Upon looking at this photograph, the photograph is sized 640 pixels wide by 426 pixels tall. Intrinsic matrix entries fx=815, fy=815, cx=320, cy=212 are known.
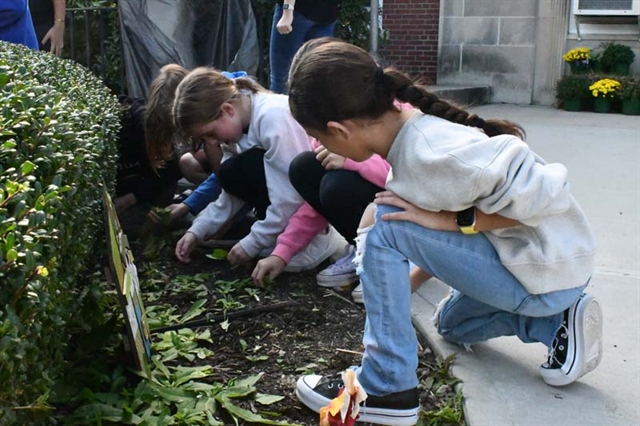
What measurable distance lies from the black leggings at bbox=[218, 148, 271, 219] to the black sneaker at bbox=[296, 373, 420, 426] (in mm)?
1501

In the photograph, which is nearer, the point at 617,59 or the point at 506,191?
the point at 506,191

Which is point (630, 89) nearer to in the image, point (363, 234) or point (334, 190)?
point (334, 190)

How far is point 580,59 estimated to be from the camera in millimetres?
10211

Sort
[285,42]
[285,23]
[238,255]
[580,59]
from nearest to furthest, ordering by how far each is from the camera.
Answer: [238,255] → [285,23] → [285,42] → [580,59]

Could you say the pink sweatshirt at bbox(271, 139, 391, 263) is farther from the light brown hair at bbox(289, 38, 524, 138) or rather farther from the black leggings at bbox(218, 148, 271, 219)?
the light brown hair at bbox(289, 38, 524, 138)

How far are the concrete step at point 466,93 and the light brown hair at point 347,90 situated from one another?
7.60 m

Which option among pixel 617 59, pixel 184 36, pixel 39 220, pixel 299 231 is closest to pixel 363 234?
pixel 299 231

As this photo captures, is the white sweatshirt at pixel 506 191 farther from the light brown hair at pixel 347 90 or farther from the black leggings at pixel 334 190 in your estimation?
the black leggings at pixel 334 190

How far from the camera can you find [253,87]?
3777 millimetres

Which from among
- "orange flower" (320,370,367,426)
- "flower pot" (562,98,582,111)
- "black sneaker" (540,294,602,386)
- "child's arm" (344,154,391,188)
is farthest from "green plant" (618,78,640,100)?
"orange flower" (320,370,367,426)

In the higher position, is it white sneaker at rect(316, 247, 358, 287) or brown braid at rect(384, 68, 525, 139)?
brown braid at rect(384, 68, 525, 139)

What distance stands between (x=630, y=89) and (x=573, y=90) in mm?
708

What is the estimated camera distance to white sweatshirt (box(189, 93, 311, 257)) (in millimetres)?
3596

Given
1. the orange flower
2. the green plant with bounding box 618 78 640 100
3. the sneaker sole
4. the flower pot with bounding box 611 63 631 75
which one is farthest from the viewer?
the flower pot with bounding box 611 63 631 75
